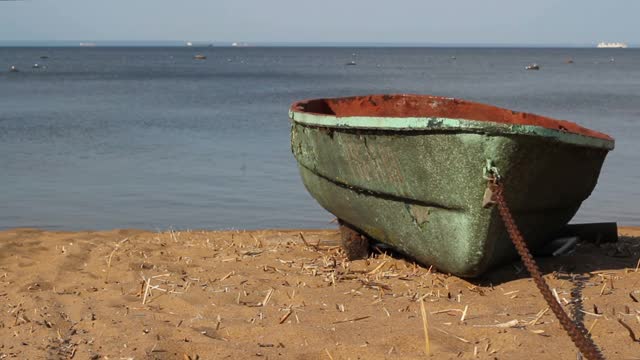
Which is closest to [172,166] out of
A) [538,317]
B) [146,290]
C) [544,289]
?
[146,290]

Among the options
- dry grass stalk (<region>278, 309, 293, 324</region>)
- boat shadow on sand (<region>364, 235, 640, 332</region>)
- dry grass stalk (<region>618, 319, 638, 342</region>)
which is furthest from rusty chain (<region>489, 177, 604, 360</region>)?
dry grass stalk (<region>278, 309, 293, 324</region>)

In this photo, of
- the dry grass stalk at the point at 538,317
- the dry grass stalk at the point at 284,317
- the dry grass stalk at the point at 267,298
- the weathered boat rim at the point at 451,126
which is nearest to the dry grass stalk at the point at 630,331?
the dry grass stalk at the point at 538,317

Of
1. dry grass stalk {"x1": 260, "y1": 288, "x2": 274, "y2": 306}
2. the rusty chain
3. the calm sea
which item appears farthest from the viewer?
Answer: the calm sea

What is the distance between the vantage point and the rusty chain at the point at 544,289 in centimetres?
415

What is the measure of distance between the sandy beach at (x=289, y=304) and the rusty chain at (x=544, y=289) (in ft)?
0.91

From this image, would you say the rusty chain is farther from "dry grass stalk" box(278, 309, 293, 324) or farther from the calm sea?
the calm sea

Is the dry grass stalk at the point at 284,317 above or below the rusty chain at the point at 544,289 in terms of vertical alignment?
below

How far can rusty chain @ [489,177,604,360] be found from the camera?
13.6 ft

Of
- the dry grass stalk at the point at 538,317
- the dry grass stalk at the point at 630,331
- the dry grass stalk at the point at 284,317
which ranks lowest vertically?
the dry grass stalk at the point at 284,317

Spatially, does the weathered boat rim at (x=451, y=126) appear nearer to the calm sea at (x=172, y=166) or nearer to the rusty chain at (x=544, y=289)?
the rusty chain at (x=544, y=289)

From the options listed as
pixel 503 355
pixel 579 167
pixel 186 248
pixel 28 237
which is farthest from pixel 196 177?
pixel 503 355

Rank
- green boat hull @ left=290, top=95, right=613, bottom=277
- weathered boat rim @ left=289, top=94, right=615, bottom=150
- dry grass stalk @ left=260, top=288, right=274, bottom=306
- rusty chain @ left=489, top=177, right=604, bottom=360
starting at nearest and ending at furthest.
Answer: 1. rusty chain @ left=489, top=177, right=604, bottom=360
2. weathered boat rim @ left=289, top=94, right=615, bottom=150
3. green boat hull @ left=290, top=95, right=613, bottom=277
4. dry grass stalk @ left=260, top=288, right=274, bottom=306

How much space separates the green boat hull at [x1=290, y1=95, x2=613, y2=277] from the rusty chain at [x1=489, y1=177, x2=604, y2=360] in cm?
26

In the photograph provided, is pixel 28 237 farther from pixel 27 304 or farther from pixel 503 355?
pixel 503 355
